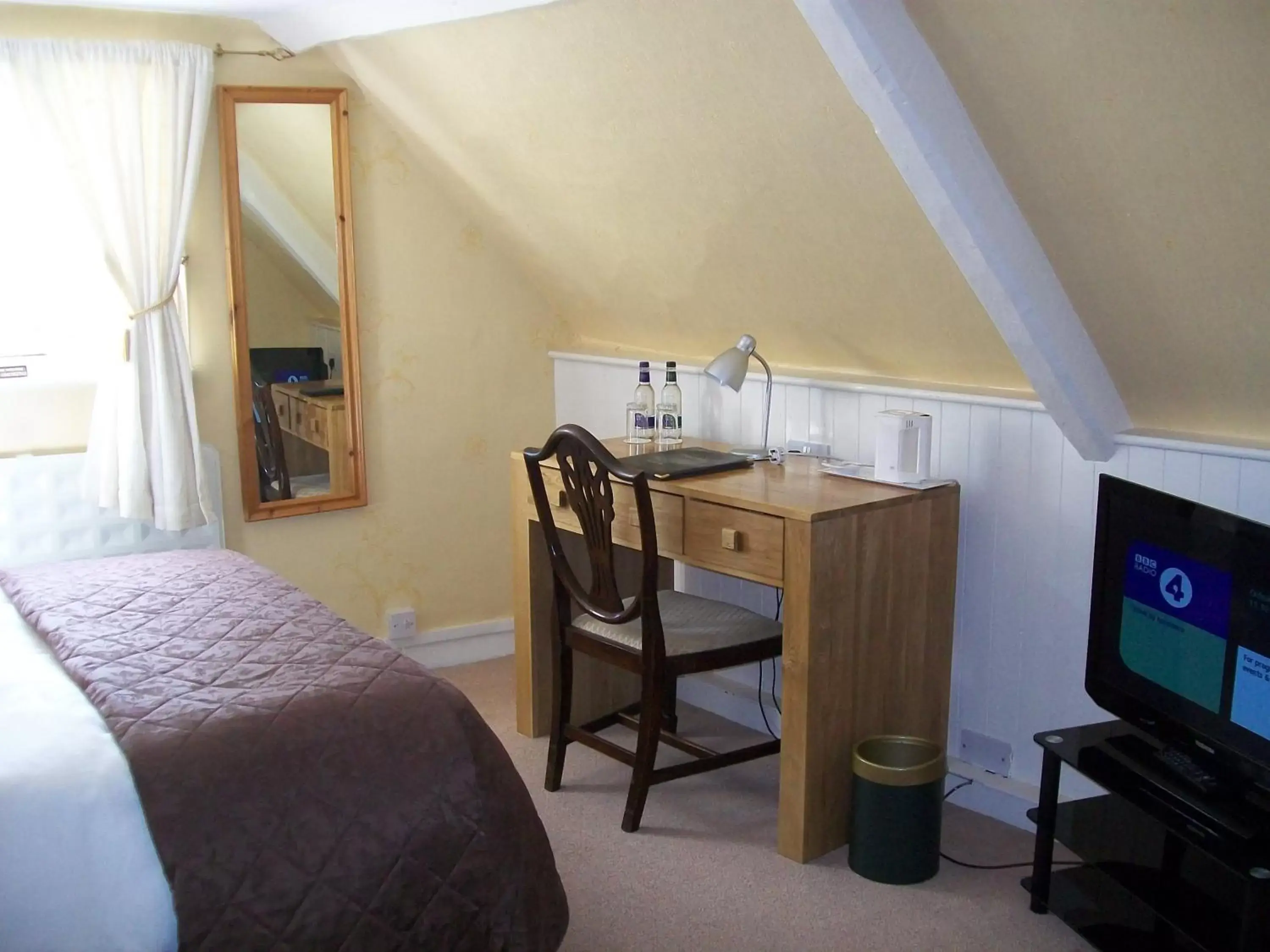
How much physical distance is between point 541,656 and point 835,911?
3.84 ft

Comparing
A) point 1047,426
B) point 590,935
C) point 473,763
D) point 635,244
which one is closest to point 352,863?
point 473,763

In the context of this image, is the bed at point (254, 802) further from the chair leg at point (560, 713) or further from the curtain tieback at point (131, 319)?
the curtain tieback at point (131, 319)

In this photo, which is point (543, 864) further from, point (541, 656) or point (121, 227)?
point (121, 227)

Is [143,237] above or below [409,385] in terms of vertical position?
above

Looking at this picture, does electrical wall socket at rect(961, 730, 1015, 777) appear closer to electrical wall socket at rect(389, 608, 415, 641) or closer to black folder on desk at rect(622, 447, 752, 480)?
black folder on desk at rect(622, 447, 752, 480)

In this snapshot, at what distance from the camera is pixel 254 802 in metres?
1.97

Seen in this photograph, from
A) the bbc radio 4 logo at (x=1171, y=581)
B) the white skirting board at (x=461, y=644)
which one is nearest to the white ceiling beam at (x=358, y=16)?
the bbc radio 4 logo at (x=1171, y=581)

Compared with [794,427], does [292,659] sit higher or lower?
lower

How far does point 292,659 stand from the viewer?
2.30 metres

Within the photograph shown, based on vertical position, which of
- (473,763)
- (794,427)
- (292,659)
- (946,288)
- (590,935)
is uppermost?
(946,288)

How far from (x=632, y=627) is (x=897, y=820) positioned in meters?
0.73

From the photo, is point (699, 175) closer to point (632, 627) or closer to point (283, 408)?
point (632, 627)

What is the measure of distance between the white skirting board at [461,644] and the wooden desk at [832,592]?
1.33 metres

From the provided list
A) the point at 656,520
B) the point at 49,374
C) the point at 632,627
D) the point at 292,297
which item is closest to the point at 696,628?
the point at 632,627
